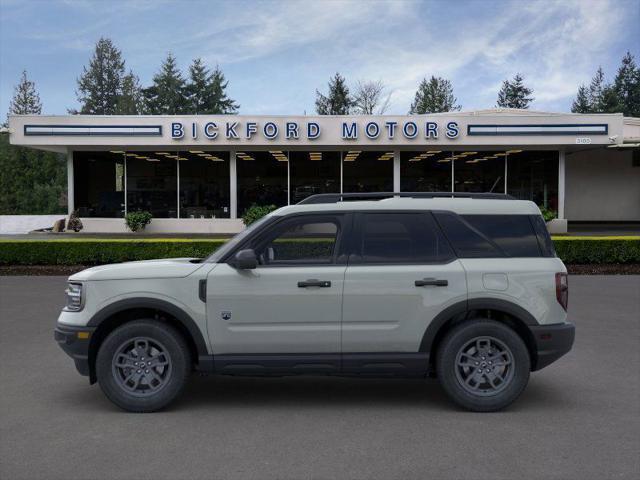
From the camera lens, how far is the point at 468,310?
562 centimetres

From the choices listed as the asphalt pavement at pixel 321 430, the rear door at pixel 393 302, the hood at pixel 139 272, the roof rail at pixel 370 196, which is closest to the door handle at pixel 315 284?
the rear door at pixel 393 302

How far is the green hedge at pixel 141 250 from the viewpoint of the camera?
1716 centimetres

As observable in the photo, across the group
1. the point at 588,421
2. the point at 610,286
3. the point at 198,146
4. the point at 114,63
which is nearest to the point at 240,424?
the point at 588,421

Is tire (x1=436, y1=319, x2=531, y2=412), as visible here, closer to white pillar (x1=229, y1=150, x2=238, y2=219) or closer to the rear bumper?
the rear bumper

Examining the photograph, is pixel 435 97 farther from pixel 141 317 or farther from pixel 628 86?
pixel 141 317

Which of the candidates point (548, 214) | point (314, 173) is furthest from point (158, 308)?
point (314, 173)

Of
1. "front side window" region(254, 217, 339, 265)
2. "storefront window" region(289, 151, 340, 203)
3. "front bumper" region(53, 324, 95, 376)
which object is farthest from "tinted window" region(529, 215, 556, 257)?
"storefront window" region(289, 151, 340, 203)

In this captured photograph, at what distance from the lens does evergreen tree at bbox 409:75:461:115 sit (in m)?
77.8

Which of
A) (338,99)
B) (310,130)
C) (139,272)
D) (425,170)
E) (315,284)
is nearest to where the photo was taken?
(315,284)

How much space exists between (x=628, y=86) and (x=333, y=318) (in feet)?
277

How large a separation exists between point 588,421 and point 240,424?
279 centimetres

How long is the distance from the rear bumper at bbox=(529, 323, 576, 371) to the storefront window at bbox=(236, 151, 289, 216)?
77.4 ft

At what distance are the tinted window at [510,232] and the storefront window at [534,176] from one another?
78.7 ft

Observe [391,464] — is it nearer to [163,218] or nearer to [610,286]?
[610,286]
